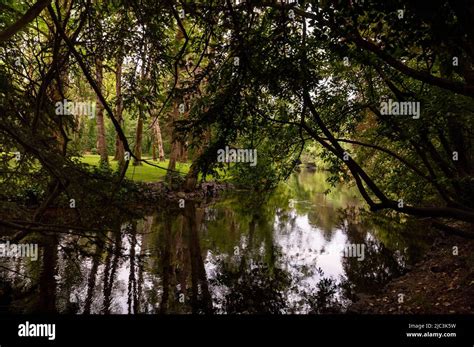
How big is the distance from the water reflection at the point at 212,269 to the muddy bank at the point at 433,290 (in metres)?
0.69

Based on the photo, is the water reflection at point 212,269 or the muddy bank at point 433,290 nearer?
the muddy bank at point 433,290

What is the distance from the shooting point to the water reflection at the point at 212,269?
9.40m

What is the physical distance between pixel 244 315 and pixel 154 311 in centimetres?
244

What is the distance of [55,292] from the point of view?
9.74 meters

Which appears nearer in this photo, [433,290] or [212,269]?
[433,290]

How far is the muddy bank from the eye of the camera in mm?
8547

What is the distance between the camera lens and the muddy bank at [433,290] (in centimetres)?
855

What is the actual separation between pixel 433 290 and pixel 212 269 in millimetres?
7173

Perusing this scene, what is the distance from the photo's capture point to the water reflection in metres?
9.40

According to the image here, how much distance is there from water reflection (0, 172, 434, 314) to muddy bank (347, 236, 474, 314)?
685 mm

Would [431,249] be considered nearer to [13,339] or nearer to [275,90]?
[275,90]

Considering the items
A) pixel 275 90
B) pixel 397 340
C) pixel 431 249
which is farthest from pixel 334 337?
pixel 431 249

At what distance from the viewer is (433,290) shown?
991cm

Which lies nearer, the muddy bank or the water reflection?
the muddy bank
